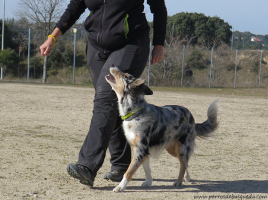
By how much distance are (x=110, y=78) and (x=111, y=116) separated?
1.32ft

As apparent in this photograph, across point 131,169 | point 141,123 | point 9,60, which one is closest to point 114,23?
point 141,123

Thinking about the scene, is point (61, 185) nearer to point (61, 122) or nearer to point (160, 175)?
point (160, 175)

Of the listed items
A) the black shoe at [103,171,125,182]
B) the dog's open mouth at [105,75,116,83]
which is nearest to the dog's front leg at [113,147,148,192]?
the black shoe at [103,171,125,182]

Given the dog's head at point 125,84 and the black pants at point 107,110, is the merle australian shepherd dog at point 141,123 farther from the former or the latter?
the black pants at point 107,110

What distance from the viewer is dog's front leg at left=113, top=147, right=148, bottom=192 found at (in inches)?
154

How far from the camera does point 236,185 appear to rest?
14.5ft

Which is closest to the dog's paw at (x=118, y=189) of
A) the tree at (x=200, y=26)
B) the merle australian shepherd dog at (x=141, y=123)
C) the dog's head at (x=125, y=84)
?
the merle australian shepherd dog at (x=141, y=123)

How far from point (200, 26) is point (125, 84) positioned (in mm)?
45432

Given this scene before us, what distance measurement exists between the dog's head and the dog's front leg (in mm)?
608

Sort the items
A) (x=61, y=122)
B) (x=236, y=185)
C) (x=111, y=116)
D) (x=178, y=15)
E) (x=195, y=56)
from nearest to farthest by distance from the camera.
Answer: (x=111, y=116), (x=236, y=185), (x=61, y=122), (x=195, y=56), (x=178, y=15)

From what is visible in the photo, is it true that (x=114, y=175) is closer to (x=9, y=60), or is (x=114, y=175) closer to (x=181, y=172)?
(x=181, y=172)

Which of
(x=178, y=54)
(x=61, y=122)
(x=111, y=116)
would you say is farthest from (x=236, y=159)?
(x=178, y=54)

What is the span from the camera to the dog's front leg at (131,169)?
12.9 feet

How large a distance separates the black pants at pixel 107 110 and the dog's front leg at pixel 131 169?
0.95ft
